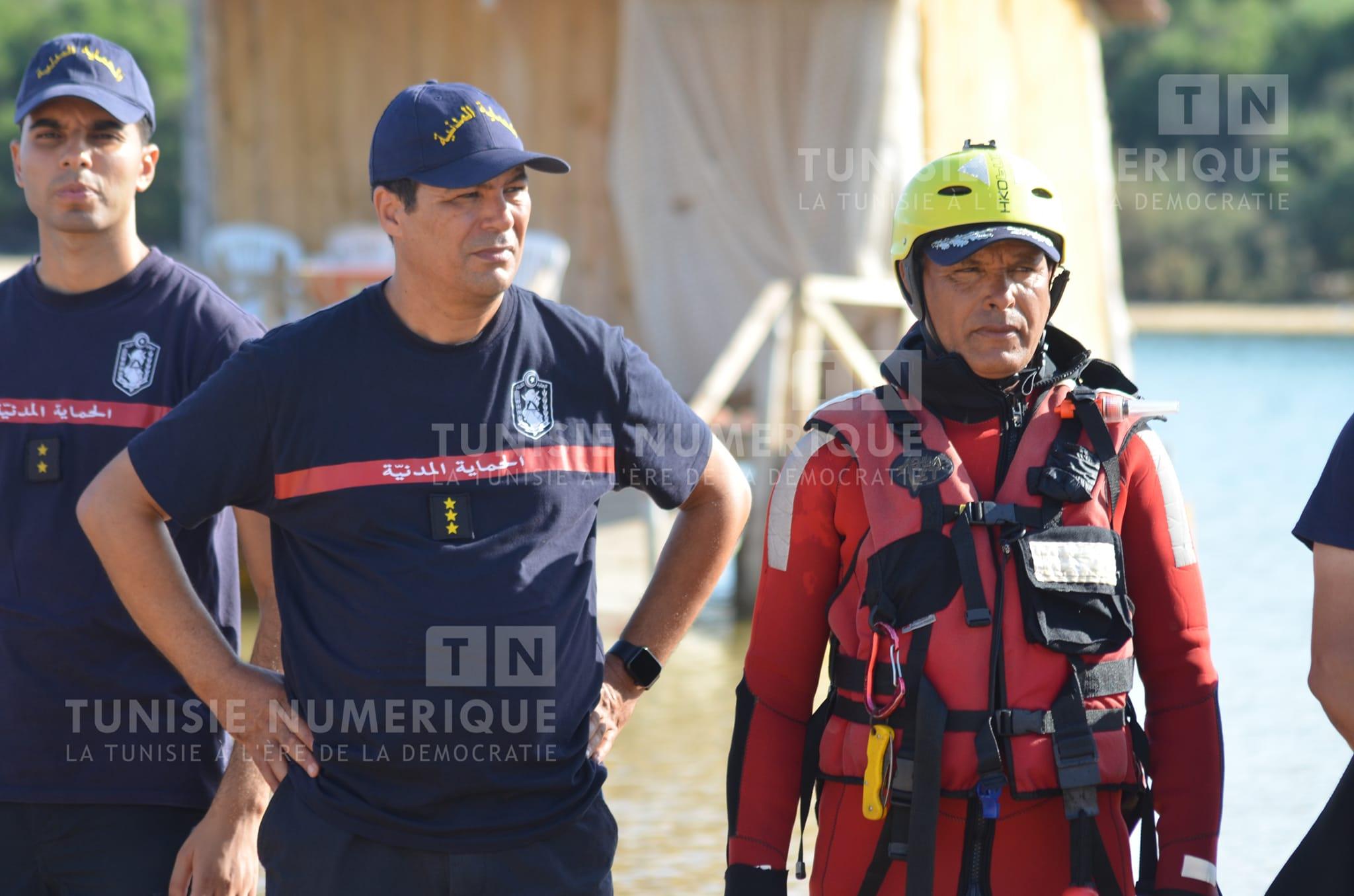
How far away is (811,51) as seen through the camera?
12.4 metres

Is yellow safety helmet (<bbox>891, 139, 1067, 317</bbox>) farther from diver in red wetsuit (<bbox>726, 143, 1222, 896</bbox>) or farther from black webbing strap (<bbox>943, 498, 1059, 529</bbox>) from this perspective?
black webbing strap (<bbox>943, 498, 1059, 529</bbox>)

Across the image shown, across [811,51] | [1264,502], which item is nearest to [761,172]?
[811,51]

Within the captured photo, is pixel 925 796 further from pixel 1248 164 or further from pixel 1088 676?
pixel 1248 164

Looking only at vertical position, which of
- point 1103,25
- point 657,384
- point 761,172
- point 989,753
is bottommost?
point 989,753

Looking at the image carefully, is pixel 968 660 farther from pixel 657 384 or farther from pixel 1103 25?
pixel 1103 25

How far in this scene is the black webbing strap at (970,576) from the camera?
119 inches

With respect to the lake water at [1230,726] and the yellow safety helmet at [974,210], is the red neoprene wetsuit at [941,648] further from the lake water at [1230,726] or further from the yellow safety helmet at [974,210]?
the lake water at [1230,726]

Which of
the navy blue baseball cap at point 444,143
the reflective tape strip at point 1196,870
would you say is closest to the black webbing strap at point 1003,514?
the reflective tape strip at point 1196,870

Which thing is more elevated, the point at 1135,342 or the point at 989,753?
the point at 1135,342

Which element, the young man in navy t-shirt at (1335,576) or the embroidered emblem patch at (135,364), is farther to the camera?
the embroidered emblem patch at (135,364)

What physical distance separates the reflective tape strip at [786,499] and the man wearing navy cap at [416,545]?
0.34 m

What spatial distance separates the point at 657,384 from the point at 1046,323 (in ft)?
2.44

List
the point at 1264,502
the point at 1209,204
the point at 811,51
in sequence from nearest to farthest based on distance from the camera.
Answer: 1. the point at 811,51
2. the point at 1264,502
3. the point at 1209,204

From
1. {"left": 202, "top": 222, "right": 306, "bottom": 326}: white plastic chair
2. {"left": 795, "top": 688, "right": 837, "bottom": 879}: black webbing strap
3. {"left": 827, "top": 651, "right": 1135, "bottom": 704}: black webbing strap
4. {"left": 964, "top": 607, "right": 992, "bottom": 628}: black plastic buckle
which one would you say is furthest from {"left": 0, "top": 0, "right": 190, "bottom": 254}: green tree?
{"left": 964, "top": 607, "right": 992, "bottom": 628}: black plastic buckle
